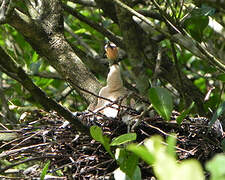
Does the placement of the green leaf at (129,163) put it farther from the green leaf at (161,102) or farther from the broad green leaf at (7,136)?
the broad green leaf at (7,136)

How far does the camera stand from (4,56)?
4.22 ft

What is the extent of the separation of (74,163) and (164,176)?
1.20 meters

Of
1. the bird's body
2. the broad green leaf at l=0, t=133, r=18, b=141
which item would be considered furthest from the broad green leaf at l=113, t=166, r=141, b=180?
the bird's body

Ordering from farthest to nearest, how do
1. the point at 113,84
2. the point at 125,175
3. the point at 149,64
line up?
the point at 113,84
the point at 149,64
the point at 125,175

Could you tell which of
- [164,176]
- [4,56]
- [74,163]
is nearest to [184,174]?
[164,176]

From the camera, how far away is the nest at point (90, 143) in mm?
1879

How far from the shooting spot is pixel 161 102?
1.63 metres

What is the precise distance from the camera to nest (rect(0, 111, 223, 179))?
74.0 inches

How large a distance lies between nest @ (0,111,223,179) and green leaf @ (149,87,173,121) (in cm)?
25

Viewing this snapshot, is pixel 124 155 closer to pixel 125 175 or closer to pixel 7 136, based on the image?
pixel 125 175

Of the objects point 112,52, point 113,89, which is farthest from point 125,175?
point 112,52

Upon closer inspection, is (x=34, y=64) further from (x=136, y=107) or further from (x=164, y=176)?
(x=164, y=176)

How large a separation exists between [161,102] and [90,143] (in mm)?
440

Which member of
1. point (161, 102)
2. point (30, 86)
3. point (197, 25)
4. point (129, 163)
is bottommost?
point (129, 163)
